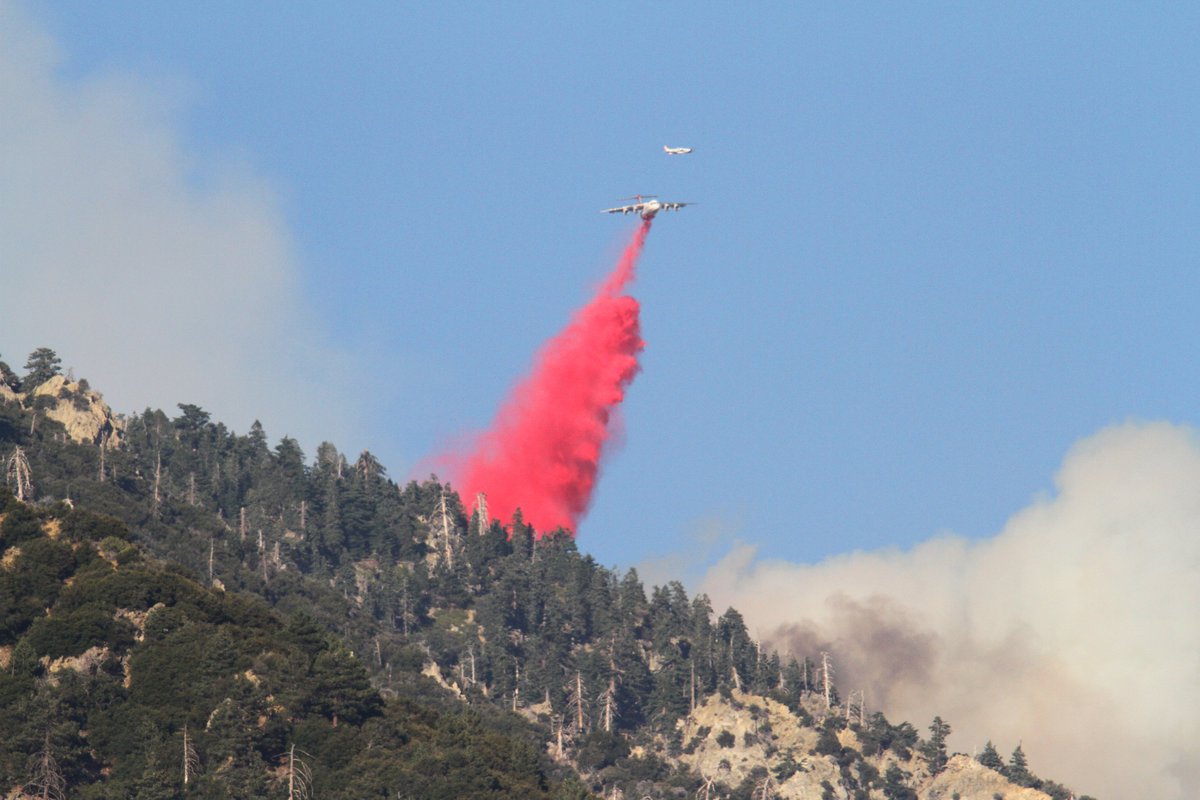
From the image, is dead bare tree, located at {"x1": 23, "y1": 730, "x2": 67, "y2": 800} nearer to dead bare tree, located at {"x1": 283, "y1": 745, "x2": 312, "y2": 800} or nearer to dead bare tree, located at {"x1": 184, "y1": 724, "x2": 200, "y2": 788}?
dead bare tree, located at {"x1": 184, "y1": 724, "x2": 200, "y2": 788}

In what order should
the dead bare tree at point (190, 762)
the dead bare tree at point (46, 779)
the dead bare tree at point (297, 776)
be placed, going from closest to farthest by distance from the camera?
the dead bare tree at point (46, 779) → the dead bare tree at point (190, 762) → the dead bare tree at point (297, 776)

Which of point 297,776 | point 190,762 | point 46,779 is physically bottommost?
point 46,779

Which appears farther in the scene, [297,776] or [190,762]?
[297,776]

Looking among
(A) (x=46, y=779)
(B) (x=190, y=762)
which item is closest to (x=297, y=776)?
(B) (x=190, y=762)

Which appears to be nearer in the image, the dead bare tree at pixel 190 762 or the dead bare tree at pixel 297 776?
the dead bare tree at pixel 190 762

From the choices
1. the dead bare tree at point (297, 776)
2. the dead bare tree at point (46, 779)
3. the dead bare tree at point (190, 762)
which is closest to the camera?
the dead bare tree at point (46, 779)

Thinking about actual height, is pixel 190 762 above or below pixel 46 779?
above

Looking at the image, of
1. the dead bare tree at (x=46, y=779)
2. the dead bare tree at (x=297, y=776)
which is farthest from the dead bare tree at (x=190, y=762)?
the dead bare tree at (x=46, y=779)

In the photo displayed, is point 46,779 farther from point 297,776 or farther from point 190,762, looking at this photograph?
point 297,776

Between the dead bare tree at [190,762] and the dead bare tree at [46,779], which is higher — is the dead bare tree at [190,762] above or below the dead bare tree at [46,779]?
above

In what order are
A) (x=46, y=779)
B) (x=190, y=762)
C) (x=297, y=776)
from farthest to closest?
(x=297, y=776) < (x=190, y=762) < (x=46, y=779)

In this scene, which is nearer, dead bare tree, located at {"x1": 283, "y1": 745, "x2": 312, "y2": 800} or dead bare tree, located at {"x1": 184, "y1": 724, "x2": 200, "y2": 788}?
dead bare tree, located at {"x1": 184, "y1": 724, "x2": 200, "y2": 788}

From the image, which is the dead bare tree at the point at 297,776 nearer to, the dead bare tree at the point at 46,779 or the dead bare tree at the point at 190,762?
the dead bare tree at the point at 190,762

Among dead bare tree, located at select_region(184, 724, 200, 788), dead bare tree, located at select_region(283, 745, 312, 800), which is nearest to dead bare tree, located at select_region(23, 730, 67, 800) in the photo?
dead bare tree, located at select_region(184, 724, 200, 788)
